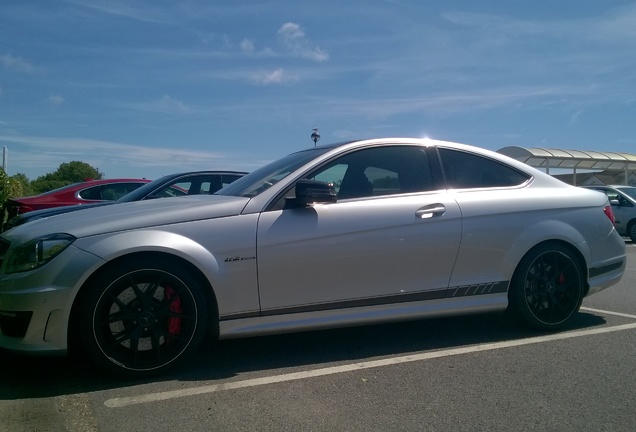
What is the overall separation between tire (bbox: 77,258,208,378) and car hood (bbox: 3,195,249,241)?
0.93 feet

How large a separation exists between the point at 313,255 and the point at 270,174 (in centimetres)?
98

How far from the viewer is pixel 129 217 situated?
12.6ft

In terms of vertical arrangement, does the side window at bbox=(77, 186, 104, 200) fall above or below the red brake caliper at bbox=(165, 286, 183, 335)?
above

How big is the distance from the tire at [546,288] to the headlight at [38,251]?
351 centimetres

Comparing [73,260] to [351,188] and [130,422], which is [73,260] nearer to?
[130,422]

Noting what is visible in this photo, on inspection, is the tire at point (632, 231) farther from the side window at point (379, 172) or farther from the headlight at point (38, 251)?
the headlight at point (38, 251)

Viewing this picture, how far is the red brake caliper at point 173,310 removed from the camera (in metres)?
3.72

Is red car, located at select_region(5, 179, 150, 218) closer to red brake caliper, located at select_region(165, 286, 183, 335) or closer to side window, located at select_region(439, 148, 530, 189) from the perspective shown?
red brake caliper, located at select_region(165, 286, 183, 335)

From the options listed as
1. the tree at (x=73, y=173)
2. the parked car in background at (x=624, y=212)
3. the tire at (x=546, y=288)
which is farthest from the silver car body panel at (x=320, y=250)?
the tree at (x=73, y=173)

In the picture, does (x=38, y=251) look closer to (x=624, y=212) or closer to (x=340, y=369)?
(x=340, y=369)

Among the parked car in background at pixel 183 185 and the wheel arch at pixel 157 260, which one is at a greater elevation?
the parked car in background at pixel 183 185

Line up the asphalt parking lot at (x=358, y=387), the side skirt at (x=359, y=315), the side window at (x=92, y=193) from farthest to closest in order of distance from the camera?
the side window at (x=92, y=193)
the side skirt at (x=359, y=315)
the asphalt parking lot at (x=358, y=387)

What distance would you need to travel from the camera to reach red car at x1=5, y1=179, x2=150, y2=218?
8.90 m

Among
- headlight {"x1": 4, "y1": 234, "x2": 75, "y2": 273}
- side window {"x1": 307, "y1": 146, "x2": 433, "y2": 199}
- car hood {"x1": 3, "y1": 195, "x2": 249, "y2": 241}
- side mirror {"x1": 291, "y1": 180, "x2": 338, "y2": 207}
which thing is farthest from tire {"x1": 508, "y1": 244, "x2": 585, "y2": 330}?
headlight {"x1": 4, "y1": 234, "x2": 75, "y2": 273}
